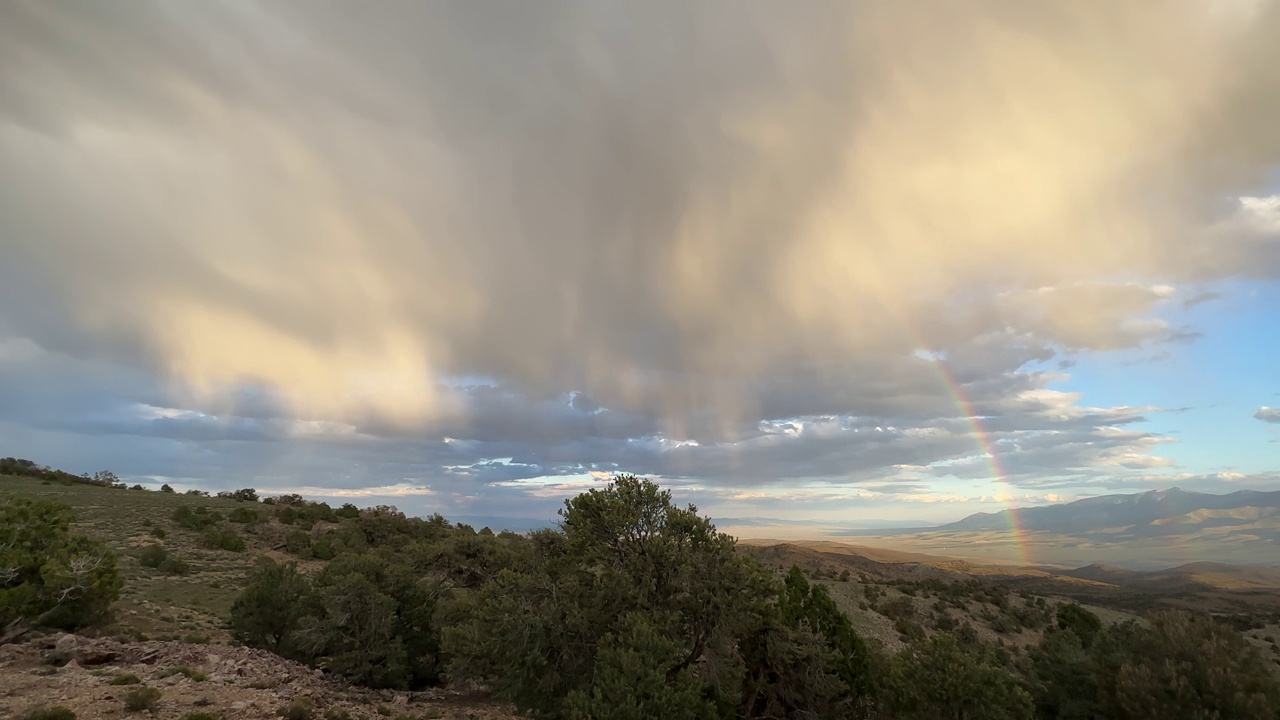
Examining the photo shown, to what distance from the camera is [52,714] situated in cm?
1562

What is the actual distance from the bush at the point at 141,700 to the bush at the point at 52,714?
4.63ft

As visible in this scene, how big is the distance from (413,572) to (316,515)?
47.4m

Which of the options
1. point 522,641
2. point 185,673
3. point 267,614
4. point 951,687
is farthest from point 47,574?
point 951,687

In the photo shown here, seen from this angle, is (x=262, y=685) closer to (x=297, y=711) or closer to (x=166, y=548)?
(x=297, y=711)

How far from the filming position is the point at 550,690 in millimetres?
18953

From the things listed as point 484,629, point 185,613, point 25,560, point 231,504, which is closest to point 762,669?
point 484,629

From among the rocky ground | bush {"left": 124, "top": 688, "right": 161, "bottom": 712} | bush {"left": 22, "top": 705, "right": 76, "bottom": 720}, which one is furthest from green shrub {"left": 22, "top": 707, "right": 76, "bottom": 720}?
bush {"left": 124, "top": 688, "right": 161, "bottom": 712}

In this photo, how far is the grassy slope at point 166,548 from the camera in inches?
1254

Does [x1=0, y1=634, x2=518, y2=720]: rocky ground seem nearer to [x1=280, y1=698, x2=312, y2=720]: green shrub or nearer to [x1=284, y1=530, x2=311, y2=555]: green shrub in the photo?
[x1=280, y1=698, x2=312, y2=720]: green shrub

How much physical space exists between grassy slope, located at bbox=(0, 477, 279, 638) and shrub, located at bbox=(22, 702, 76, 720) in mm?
13610

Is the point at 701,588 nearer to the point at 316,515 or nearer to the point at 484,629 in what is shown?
the point at 484,629

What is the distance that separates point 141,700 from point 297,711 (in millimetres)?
4560

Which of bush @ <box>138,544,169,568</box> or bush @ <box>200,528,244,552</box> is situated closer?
bush @ <box>138,544,169,568</box>

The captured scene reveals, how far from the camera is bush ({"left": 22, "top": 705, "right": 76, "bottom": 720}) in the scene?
1534 centimetres
